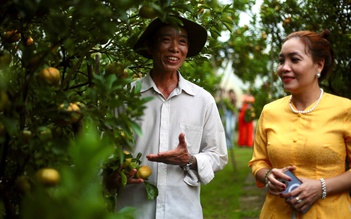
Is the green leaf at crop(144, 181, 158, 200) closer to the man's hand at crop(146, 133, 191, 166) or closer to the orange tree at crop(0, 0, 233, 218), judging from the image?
the man's hand at crop(146, 133, 191, 166)

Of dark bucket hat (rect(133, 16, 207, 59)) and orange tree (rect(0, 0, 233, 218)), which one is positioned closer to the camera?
orange tree (rect(0, 0, 233, 218))

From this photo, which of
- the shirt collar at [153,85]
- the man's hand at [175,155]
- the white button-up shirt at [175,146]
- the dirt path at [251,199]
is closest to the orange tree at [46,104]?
the man's hand at [175,155]

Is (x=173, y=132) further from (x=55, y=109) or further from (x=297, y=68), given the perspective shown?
(x=55, y=109)

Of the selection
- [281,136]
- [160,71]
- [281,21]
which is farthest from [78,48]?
[281,21]

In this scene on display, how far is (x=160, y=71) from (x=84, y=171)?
2031 millimetres

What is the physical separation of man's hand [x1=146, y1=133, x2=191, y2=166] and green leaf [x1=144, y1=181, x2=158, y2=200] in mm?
192

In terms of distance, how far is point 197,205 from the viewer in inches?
122

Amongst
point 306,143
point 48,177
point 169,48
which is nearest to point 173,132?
point 169,48

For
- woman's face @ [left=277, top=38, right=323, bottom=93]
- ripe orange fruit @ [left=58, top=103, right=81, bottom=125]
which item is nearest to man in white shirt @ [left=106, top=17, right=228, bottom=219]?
woman's face @ [left=277, top=38, right=323, bottom=93]

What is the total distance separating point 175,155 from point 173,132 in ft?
0.97

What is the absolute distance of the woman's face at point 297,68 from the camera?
2922 millimetres

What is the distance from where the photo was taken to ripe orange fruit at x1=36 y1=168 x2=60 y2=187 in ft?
5.72

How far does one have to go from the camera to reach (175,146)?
120 inches

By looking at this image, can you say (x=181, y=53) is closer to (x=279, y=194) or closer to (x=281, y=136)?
(x=281, y=136)
